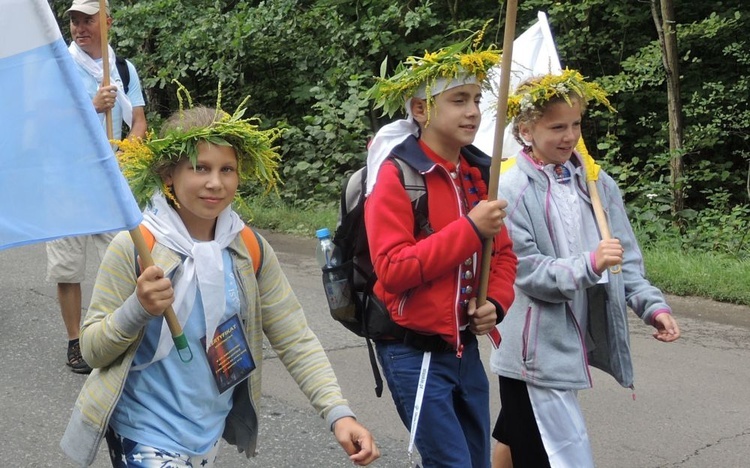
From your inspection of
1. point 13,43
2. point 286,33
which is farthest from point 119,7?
point 13,43

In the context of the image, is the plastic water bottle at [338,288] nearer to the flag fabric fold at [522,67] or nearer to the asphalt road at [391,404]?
the asphalt road at [391,404]

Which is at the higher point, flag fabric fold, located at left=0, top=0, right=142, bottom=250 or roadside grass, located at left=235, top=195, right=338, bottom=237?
flag fabric fold, located at left=0, top=0, right=142, bottom=250

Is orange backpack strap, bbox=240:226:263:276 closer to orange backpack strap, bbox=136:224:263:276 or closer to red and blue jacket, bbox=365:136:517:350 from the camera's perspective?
orange backpack strap, bbox=136:224:263:276

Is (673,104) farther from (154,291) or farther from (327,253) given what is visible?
(154,291)

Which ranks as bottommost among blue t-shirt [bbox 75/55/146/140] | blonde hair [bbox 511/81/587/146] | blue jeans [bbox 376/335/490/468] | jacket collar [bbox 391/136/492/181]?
blue jeans [bbox 376/335/490/468]

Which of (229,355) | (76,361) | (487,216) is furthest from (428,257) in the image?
(76,361)

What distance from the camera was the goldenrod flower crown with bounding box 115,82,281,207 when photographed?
3018 mm

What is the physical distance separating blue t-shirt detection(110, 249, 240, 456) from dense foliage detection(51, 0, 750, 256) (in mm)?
7154

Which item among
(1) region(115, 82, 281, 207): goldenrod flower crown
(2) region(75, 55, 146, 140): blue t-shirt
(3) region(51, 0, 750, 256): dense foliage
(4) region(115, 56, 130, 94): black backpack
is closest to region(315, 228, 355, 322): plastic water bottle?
(1) region(115, 82, 281, 207): goldenrod flower crown

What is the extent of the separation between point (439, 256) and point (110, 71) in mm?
3427

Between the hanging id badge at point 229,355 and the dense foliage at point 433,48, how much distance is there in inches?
277

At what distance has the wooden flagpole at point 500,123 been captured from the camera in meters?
3.12

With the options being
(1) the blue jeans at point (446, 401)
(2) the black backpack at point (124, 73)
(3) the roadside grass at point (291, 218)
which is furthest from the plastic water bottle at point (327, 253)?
(3) the roadside grass at point (291, 218)

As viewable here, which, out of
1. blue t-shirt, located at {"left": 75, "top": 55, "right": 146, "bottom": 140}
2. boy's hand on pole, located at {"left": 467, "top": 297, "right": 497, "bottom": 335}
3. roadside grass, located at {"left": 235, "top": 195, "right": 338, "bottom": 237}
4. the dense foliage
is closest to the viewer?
boy's hand on pole, located at {"left": 467, "top": 297, "right": 497, "bottom": 335}
